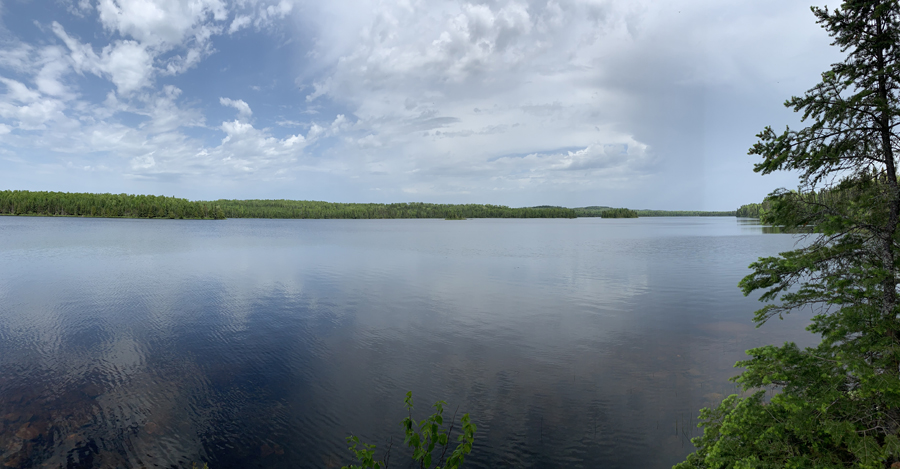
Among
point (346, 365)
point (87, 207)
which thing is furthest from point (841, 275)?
point (87, 207)

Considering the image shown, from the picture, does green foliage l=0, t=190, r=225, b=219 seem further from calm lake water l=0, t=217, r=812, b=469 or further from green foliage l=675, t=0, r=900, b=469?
green foliage l=675, t=0, r=900, b=469

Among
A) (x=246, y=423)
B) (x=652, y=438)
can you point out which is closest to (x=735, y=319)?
(x=652, y=438)

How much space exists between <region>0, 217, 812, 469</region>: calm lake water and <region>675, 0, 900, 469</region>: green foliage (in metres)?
2.95

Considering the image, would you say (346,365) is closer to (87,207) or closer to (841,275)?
(841,275)

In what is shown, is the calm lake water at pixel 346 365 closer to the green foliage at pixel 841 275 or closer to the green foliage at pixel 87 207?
the green foliage at pixel 841 275

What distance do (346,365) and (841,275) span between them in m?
11.7

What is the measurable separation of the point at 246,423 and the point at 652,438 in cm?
894

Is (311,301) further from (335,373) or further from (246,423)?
(246,423)

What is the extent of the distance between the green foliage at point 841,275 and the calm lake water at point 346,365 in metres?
2.95

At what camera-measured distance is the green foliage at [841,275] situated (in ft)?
18.6

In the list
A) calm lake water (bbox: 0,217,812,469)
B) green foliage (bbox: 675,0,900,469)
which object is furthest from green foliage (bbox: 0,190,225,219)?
green foliage (bbox: 675,0,900,469)

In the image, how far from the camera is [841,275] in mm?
6316

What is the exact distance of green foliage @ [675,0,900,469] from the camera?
566cm

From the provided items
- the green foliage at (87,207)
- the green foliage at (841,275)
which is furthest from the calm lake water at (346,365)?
the green foliage at (87,207)
